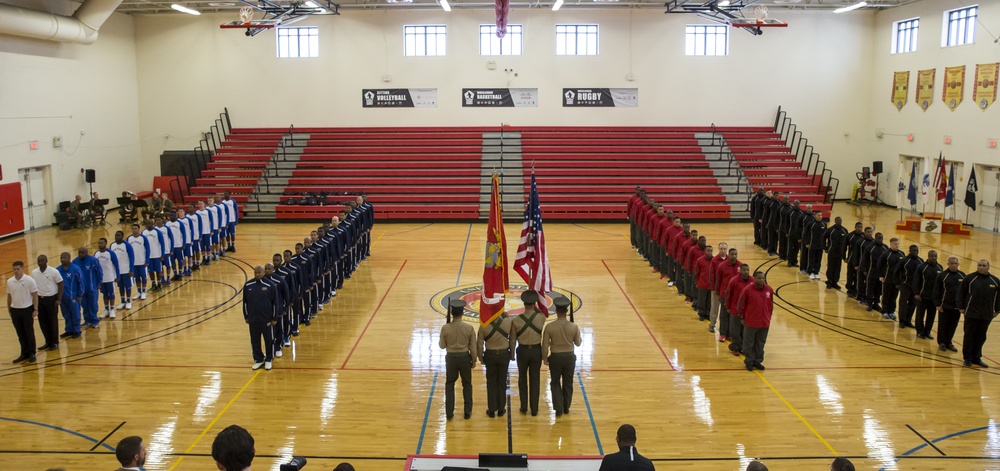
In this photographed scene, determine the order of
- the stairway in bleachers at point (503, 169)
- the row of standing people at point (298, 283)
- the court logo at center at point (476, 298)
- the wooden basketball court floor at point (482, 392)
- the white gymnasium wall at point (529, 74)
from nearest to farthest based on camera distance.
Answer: the wooden basketball court floor at point (482, 392)
the row of standing people at point (298, 283)
the court logo at center at point (476, 298)
the stairway in bleachers at point (503, 169)
the white gymnasium wall at point (529, 74)

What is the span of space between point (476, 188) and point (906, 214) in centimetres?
1483

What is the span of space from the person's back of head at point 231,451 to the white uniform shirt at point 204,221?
13664mm

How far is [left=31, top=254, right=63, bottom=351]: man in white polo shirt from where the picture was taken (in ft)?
36.4

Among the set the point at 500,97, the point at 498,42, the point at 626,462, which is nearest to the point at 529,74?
the point at 500,97

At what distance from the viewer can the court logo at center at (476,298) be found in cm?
1333

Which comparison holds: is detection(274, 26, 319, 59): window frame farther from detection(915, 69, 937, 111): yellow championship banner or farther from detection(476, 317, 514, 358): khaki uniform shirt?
detection(476, 317, 514, 358): khaki uniform shirt

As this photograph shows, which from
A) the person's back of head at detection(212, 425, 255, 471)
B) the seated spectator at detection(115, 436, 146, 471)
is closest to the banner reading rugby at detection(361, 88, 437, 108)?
the seated spectator at detection(115, 436, 146, 471)

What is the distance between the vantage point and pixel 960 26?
22891 mm

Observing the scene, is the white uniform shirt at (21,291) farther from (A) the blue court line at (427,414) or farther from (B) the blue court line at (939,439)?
(B) the blue court line at (939,439)

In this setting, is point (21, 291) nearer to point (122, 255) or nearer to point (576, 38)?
point (122, 255)

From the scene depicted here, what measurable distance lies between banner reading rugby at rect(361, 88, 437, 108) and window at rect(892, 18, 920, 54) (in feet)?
55.8

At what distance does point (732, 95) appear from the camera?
2825 cm

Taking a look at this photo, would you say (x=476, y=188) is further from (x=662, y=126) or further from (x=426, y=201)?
(x=662, y=126)

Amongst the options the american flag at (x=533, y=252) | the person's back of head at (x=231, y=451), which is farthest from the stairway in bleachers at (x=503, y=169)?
the person's back of head at (x=231, y=451)
